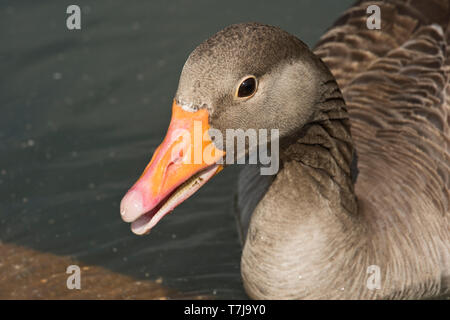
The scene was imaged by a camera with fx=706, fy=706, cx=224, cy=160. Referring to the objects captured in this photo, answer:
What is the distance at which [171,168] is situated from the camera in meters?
3.61

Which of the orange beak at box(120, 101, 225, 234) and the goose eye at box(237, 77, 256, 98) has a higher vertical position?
the goose eye at box(237, 77, 256, 98)

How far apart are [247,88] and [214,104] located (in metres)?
0.22

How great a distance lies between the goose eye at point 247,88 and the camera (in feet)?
12.1

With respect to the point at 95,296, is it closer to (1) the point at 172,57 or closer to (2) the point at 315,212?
(2) the point at 315,212

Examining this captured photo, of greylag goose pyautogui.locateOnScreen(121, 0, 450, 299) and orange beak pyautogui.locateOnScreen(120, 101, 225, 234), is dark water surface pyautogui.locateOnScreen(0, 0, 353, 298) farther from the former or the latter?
orange beak pyautogui.locateOnScreen(120, 101, 225, 234)


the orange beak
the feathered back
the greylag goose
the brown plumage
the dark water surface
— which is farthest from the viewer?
the dark water surface

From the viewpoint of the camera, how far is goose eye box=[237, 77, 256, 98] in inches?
145

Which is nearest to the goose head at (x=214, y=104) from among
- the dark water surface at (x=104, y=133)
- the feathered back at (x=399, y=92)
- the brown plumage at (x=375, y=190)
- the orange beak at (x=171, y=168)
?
the orange beak at (x=171, y=168)

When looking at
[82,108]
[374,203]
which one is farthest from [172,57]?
[374,203]

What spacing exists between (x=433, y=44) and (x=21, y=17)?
537cm

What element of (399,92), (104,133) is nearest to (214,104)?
(399,92)

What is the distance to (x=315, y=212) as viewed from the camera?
4434mm

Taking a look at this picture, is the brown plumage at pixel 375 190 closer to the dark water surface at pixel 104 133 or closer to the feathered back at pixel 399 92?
the feathered back at pixel 399 92

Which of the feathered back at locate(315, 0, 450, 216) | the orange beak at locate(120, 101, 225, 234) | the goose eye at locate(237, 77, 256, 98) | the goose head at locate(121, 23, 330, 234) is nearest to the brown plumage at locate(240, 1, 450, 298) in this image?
the feathered back at locate(315, 0, 450, 216)
